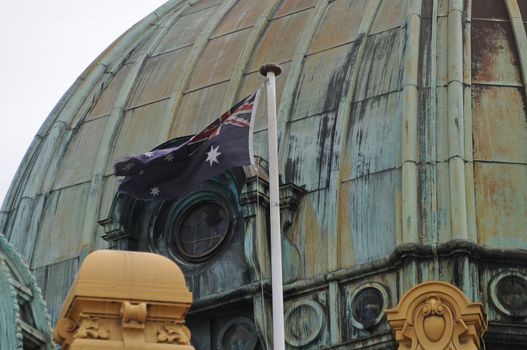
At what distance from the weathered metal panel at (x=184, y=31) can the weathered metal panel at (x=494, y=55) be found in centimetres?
788

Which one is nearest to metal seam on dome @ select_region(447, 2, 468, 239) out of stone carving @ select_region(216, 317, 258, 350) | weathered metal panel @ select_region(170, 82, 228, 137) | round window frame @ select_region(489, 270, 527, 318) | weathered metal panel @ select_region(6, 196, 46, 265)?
round window frame @ select_region(489, 270, 527, 318)


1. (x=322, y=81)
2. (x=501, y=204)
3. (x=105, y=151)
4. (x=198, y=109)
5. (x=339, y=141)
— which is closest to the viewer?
(x=501, y=204)

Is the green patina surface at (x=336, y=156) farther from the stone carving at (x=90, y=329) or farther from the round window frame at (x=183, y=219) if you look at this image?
the stone carving at (x=90, y=329)

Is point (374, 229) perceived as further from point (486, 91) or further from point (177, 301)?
point (177, 301)

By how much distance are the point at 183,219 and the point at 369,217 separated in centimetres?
436

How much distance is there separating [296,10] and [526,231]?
959cm

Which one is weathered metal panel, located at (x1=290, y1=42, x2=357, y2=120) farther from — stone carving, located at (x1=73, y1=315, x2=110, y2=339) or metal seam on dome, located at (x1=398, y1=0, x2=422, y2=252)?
stone carving, located at (x1=73, y1=315, x2=110, y2=339)

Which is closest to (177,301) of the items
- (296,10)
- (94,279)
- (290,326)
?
(94,279)

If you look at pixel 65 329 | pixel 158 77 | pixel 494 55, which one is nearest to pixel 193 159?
pixel 494 55

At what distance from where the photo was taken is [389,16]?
186 ft

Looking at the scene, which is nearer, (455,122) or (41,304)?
(41,304)

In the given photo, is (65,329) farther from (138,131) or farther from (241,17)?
(241,17)

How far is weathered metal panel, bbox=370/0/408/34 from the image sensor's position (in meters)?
56.3

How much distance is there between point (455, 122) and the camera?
53.2 m
